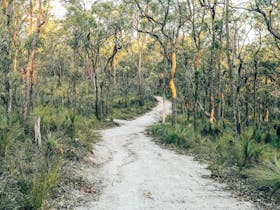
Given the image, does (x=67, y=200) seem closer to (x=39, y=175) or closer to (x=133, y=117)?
(x=39, y=175)

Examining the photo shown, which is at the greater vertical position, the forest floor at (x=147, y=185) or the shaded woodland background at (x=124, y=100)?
the shaded woodland background at (x=124, y=100)

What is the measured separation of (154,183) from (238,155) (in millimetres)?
3667

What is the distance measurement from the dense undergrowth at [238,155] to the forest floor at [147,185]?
0.69 metres

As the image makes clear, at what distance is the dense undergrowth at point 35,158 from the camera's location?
6465 mm

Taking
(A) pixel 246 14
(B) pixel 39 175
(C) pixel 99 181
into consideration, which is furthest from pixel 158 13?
(B) pixel 39 175

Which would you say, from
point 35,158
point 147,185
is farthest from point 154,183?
point 35,158

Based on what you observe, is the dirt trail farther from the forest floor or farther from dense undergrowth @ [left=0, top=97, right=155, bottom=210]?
dense undergrowth @ [left=0, top=97, right=155, bottom=210]

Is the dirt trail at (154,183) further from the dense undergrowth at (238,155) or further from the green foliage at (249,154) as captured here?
the green foliage at (249,154)

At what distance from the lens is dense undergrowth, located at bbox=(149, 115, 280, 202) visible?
8.11 meters

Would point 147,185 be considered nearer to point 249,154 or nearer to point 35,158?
point 35,158

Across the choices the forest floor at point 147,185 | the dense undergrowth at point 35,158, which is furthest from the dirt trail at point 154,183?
the dense undergrowth at point 35,158

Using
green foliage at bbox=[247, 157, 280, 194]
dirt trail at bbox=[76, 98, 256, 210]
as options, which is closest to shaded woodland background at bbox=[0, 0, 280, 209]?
green foliage at bbox=[247, 157, 280, 194]

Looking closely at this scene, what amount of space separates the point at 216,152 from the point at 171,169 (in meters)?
3.51

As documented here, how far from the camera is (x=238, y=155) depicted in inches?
450
